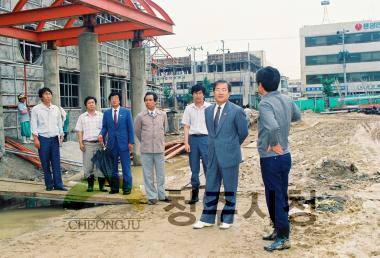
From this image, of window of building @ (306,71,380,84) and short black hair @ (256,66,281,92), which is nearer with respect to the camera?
short black hair @ (256,66,281,92)

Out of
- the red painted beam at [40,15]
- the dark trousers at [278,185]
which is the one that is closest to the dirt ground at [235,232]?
the dark trousers at [278,185]

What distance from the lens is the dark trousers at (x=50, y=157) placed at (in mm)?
6875

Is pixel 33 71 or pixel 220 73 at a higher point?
Answer: pixel 220 73

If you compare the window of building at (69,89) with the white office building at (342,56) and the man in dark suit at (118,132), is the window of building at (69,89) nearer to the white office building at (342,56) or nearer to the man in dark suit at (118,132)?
the man in dark suit at (118,132)

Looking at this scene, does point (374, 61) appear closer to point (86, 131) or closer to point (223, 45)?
point (223, 45)

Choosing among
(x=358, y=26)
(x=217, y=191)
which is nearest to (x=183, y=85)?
(x=358, y=26)

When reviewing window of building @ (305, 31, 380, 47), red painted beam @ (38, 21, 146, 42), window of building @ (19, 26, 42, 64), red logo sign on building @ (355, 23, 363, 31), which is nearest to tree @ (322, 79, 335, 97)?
window of building @ (305, 31, 380, 47)

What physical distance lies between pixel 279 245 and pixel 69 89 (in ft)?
49.5

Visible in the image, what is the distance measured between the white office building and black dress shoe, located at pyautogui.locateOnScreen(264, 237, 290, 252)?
55073 mm

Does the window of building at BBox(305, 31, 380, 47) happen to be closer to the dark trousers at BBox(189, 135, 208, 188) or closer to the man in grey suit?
the dark trousers at BBox(189, 135, 208, 188)

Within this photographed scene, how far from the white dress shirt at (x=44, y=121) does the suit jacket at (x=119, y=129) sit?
0.94 m

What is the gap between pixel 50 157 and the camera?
7000 millimetres

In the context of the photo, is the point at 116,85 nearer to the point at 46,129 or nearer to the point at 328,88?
the point at 46,129

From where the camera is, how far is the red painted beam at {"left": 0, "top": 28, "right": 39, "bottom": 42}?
35.4 feet
